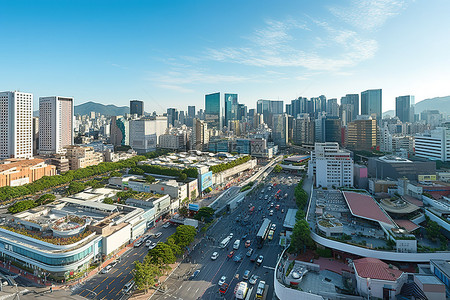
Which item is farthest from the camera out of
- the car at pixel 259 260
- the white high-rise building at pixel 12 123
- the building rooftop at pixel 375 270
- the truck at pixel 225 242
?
the white high-rise building at pixel 12 123

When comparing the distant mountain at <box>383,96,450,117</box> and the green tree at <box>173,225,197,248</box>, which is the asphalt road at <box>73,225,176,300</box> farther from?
the distant mountain at <box>383,96,450,117</box>

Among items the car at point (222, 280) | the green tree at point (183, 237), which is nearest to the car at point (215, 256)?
the green tree at point (183, 237)

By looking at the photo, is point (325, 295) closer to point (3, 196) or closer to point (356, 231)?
point (356, 231)

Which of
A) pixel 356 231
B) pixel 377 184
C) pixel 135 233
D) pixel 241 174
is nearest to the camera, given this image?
pixel 356 231

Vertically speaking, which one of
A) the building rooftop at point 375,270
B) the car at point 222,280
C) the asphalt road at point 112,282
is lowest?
the asphalt road at point 112,282

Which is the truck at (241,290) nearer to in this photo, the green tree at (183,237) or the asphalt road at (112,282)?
the green tree at (183,237)

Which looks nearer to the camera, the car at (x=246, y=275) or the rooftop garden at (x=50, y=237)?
the car at (x=246, y=275)

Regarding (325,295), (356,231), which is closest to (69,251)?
(325,295)
